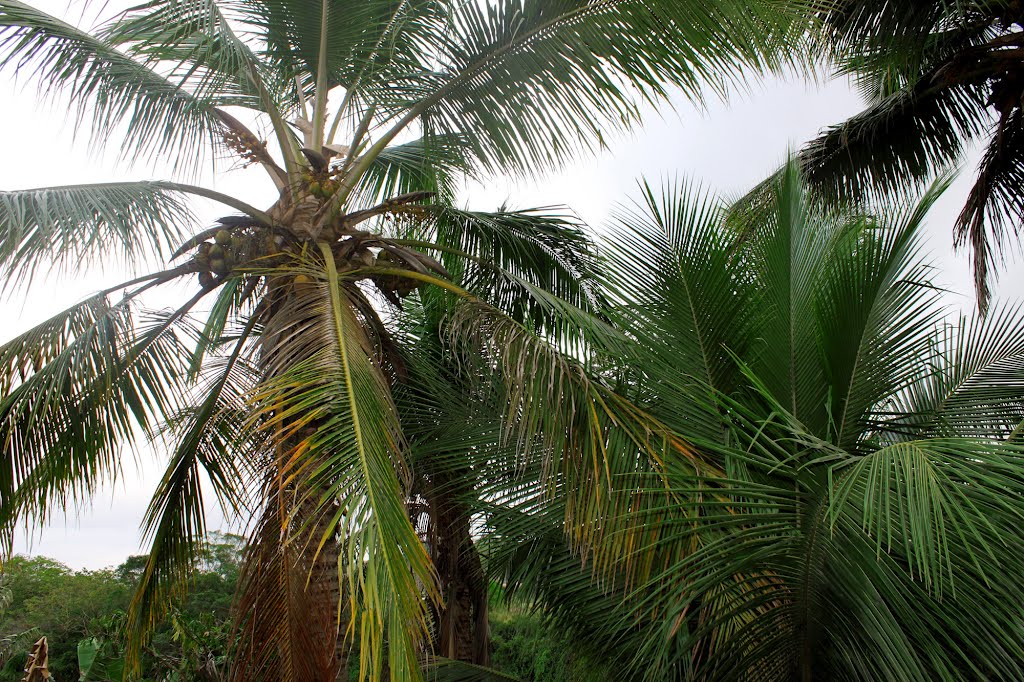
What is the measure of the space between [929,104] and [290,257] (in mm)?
7627

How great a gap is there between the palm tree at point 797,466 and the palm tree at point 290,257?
17.8 inches

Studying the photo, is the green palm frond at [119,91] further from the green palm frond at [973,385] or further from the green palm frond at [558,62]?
the green palm frond at [973,385]

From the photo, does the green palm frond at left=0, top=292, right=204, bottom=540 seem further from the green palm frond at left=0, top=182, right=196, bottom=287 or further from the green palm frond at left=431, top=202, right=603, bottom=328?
the green palm frond at left=431, top=202, right=603, bottom=328

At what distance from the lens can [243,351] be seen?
570 centimetres

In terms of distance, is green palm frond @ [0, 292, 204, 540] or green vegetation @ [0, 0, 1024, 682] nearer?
green vegetation @ [0, 0, 1024, 682]

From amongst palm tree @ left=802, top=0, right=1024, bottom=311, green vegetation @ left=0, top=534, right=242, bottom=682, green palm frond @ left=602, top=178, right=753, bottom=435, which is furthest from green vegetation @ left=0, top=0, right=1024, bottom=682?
green vegetation @ left=0, top=534, right=242, bottom=682

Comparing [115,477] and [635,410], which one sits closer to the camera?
[635,410]

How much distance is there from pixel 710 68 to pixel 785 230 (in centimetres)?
149

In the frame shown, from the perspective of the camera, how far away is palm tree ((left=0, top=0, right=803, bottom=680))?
14.9 ft

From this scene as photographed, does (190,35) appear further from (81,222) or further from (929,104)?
(929,104)

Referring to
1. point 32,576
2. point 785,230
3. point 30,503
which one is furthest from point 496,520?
point 32,576

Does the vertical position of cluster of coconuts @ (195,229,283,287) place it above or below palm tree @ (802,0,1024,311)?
below

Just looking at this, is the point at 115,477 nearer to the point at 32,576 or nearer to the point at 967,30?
the point at 967,30

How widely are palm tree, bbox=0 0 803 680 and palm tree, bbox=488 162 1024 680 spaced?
1.48 ft
